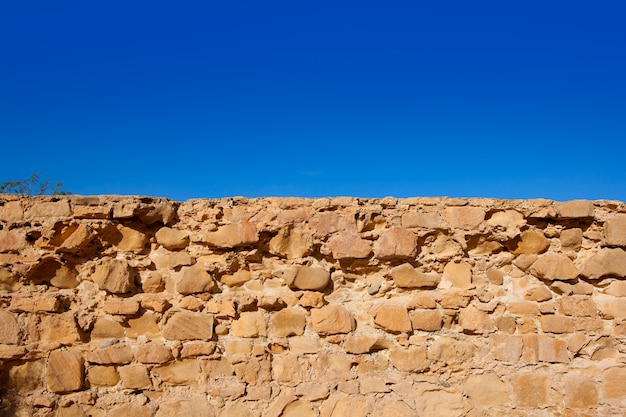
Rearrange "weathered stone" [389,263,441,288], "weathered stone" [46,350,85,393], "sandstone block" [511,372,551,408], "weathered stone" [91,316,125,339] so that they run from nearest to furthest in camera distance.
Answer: "weathered stone" [46,350,85,393] → "weathered stone" [91,316,125,339] → "sandstone block" [511,372,551,408] → "weathered stone" [389,263,441,288]

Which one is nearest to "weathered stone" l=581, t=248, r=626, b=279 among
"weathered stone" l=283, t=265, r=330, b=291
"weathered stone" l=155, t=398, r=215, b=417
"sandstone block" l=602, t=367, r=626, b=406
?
"sandstone block" l=602, t=367, r=626, b=406

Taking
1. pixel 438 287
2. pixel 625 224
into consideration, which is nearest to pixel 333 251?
pixel 438 287

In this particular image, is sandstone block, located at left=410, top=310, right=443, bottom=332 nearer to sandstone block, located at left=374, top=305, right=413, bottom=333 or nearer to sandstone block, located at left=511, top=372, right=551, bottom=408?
sandstone block, located at left=374, top=305, right=413, bottom=333

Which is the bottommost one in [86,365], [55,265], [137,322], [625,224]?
[86,365]

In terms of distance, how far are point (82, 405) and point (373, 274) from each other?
2028 millimetres

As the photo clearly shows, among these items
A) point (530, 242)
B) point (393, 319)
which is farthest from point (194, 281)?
point (530, 242)

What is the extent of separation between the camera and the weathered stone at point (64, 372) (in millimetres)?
3436

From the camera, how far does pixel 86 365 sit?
3500 mm

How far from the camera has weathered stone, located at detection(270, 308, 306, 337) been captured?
3633 millimetres

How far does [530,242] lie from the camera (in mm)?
3859

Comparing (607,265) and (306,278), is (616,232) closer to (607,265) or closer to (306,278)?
(607,265)

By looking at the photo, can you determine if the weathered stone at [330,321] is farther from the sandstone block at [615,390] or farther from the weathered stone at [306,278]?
the sandstone block at [615,390]

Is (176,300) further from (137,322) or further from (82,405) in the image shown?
(82,405)

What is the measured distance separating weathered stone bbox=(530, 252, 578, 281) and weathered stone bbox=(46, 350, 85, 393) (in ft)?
10.0
